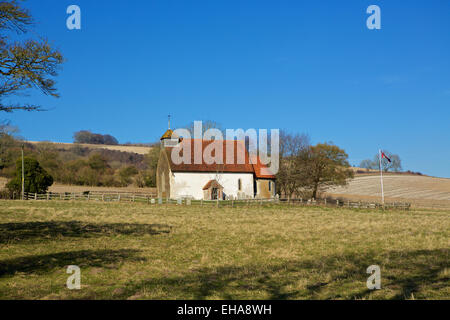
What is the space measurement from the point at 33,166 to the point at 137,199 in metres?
15.8

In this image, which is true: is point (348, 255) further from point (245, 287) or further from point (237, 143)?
point (237, 143)

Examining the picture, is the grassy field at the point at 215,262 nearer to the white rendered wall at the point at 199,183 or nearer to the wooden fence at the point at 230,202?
the wooden fence at the point at 230,202

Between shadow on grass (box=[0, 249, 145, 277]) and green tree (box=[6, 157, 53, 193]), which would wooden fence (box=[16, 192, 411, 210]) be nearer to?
green tree (box=[6, 157, 53, 193])

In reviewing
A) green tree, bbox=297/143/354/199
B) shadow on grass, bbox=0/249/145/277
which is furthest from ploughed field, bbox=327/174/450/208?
shadow on grass, bbox=0/249/145/277

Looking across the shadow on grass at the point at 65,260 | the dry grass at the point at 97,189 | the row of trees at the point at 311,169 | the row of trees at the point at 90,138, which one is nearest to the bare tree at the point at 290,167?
the row of trees at the point at 311,169

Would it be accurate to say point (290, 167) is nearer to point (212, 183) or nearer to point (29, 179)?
point (212, 183)

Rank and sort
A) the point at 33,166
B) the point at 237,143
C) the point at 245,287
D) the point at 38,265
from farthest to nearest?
the point at 237,143, the point at 33,166, the point at 38,265, the point at 245,287

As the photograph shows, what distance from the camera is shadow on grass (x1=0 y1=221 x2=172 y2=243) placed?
1545 centimetres

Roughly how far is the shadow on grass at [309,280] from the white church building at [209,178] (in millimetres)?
37336

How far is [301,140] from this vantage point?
58094mm

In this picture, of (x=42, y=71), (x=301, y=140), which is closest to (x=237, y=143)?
(x=301, y=140)

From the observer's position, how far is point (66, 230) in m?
Result: 17.6
